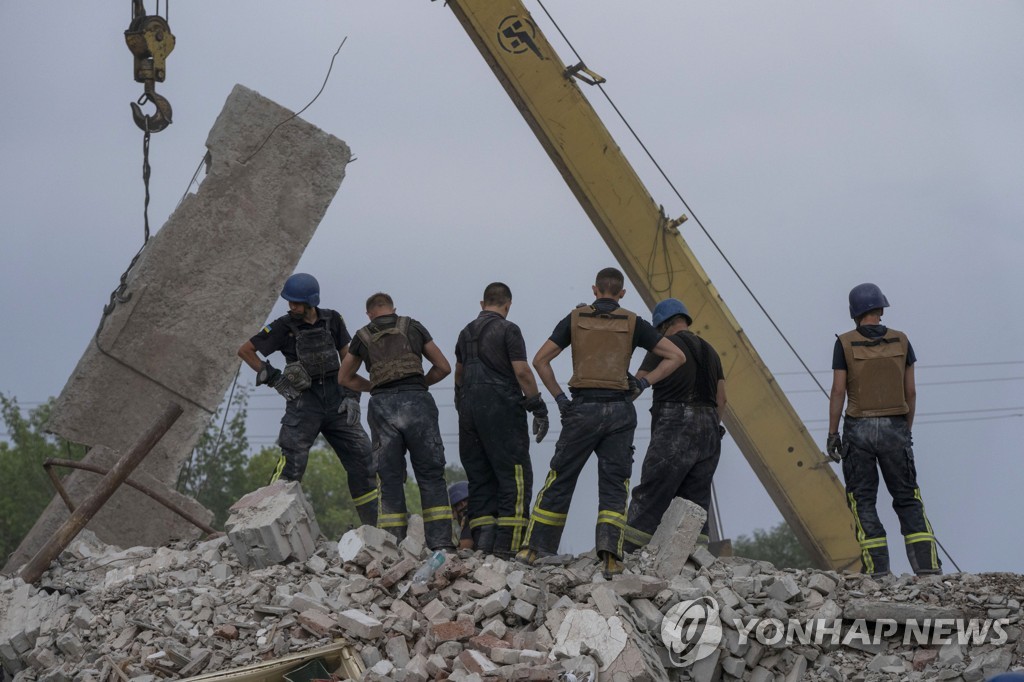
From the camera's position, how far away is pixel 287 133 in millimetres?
10117

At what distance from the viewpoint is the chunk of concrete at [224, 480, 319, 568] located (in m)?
7.68

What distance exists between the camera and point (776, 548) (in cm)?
2647

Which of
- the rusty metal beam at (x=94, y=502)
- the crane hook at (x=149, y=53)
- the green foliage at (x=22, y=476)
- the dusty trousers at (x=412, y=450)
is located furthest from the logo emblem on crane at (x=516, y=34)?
the green foliage at (x=22, y=476)

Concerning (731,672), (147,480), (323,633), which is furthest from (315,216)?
(731,672)

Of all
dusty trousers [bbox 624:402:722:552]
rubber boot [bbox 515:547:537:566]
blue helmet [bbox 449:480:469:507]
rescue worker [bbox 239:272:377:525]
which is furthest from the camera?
blue helmet [bbox 449:480:469:507]

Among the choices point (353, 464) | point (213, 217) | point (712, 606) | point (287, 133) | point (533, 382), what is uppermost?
point (287, 133)

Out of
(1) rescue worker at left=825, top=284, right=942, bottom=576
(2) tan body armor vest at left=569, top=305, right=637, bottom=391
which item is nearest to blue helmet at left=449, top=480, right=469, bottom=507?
(2) tan body armor vest at left=569, top=305, right=637, bottom=391

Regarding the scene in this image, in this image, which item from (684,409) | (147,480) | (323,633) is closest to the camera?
(323,633)

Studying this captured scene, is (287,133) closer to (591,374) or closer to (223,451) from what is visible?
(591,374)

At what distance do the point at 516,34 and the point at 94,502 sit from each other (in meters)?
5.12

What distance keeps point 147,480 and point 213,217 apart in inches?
87.8

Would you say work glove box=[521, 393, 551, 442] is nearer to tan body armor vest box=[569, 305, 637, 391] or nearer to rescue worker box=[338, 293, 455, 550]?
tan body armor vest box=[569, 305, 637, 391]

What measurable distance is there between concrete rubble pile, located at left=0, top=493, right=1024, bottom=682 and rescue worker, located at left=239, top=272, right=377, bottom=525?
0.84 m

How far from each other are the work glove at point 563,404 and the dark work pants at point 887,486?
6.44 ft
